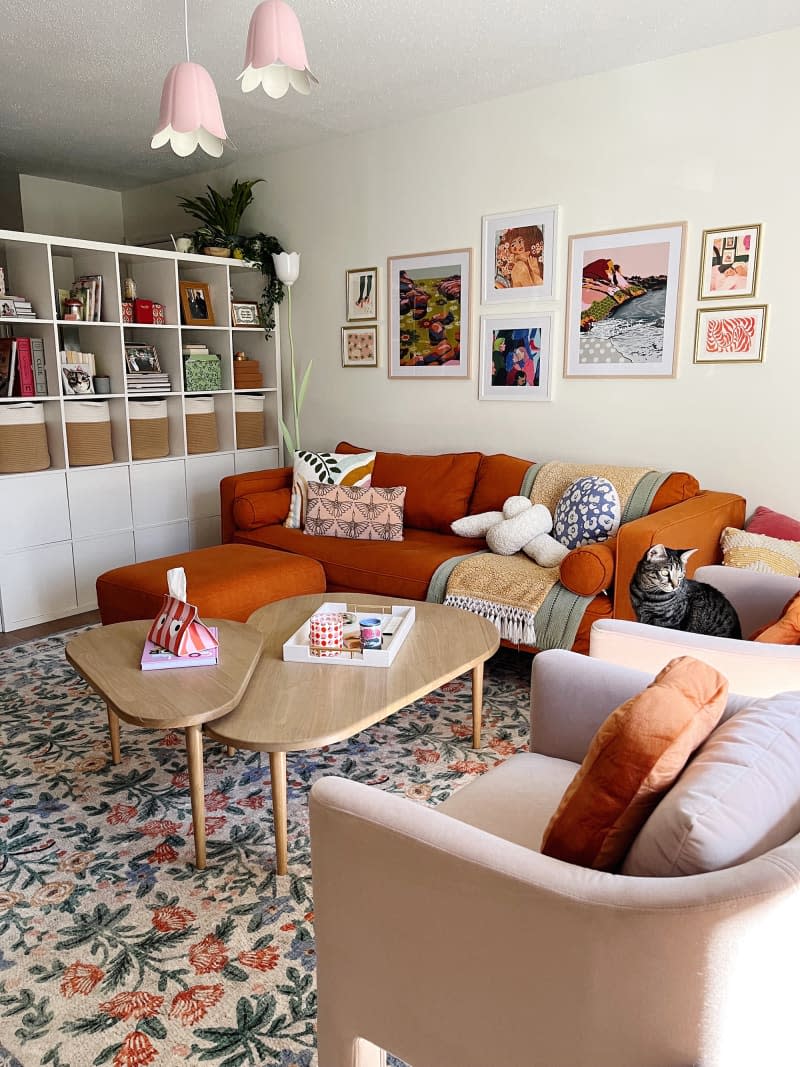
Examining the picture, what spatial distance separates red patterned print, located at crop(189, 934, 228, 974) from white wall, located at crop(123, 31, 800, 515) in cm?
284

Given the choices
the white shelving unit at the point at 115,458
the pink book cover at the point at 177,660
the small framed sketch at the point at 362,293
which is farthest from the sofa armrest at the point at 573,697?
the small framed sketch at the point at 362,293

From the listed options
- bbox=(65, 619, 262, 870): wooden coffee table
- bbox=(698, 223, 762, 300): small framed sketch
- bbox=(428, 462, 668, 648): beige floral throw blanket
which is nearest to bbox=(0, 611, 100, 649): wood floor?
bbox=(65, 619, 262, 870): wooden coffee table

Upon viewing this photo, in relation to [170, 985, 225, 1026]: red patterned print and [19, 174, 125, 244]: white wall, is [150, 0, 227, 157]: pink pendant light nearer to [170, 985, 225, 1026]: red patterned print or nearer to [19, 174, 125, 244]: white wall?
[170, 985, 225, 1026]: red patterned print

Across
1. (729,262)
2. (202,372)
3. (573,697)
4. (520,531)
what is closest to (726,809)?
(573,697)

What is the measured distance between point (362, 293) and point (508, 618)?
2.42m

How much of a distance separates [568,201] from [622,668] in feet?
9.38

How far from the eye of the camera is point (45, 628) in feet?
13.4

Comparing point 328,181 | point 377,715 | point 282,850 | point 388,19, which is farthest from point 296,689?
point 328,181

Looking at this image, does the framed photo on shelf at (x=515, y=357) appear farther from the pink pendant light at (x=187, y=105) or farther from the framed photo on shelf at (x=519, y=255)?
the pink pendant light at (x=187, y=105)

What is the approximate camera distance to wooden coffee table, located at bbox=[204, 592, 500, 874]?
195 cm

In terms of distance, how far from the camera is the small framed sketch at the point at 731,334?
11.2ft

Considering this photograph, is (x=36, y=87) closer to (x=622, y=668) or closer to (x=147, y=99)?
(x=147, y=99)

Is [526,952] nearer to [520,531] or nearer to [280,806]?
[280,806]

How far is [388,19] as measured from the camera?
301 centimetres
